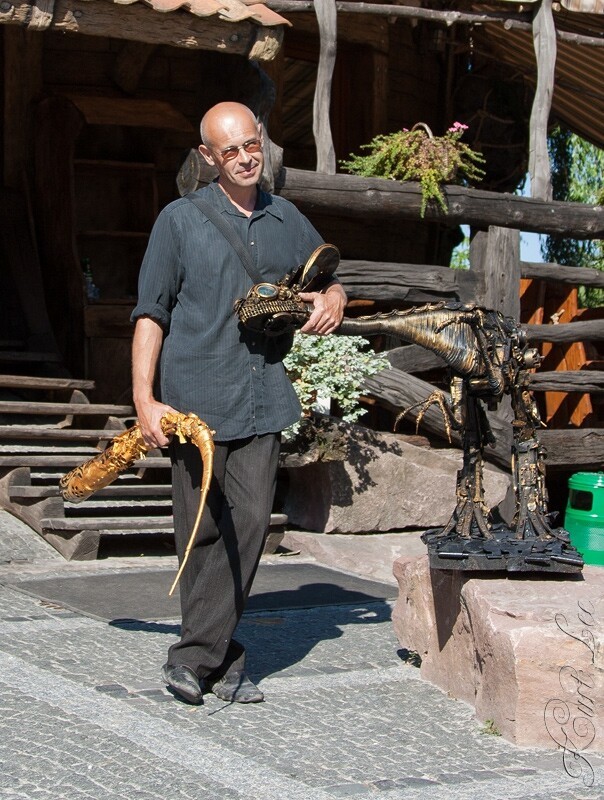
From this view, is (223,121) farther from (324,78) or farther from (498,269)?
(498,269)

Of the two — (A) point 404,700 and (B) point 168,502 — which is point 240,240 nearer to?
(A) point 404,700

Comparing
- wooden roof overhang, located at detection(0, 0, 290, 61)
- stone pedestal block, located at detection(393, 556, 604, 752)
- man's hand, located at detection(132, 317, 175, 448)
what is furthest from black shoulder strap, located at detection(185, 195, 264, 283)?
wooden roof overhang, located at detection(0, 0, 290, 61)

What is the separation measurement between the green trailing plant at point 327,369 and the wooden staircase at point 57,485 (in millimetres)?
818

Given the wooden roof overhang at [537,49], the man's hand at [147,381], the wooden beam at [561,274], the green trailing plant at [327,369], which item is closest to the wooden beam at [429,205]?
the wooden roof overhang at [537,49]

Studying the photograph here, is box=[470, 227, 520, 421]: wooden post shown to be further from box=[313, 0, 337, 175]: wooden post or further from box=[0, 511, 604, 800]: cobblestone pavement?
box=[0, 511, 604, 800]: cobblestone pavement

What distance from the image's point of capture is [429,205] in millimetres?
8852

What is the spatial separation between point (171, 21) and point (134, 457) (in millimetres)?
3469

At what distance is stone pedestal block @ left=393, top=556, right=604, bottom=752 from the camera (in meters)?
3.98

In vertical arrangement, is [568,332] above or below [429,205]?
below

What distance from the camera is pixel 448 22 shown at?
8.95 m

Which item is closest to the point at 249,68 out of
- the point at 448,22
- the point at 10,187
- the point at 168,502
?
the point at 448,22

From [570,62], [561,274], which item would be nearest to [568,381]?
[561,274]

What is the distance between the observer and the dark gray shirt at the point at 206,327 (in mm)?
4336

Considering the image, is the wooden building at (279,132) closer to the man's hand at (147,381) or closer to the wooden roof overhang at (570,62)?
the wooden roof overhang at (570,62)
